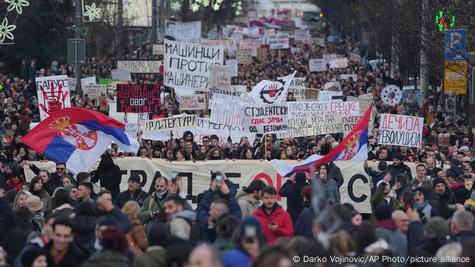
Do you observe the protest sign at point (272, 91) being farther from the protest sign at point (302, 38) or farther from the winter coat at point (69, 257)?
the protest sign at point (302, 38)

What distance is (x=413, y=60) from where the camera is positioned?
4578 centimetres

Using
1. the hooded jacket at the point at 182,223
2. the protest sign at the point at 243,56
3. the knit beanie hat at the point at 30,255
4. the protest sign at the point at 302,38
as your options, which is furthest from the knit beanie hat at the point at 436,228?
the protest sign at the point at 302,38

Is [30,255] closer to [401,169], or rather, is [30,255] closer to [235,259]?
[235,259]

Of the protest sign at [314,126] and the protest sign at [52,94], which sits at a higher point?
the protest sign at [52,94]

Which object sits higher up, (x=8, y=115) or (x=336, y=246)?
(x=336, y=246)

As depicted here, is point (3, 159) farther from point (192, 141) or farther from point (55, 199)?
point (55, 199)

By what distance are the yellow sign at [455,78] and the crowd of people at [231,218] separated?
577 centimetres

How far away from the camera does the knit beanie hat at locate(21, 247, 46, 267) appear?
11695 millimetres

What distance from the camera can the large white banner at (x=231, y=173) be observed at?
70.9ft

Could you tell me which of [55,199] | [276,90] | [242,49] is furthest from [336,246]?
[242,49]

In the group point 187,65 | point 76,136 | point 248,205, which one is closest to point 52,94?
point 187,65

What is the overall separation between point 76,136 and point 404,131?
20.2 ft

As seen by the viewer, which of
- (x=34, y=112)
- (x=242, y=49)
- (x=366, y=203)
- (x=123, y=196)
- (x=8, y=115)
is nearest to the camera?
(x=123, y=196)

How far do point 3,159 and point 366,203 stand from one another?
5446 mm
